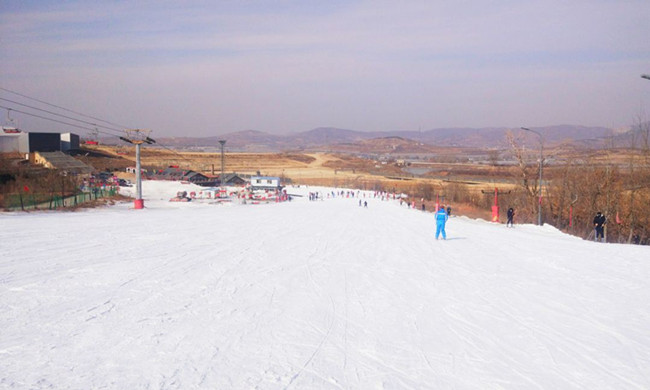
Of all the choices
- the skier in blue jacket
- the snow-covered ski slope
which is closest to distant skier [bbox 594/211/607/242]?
the snow-covered ski slope

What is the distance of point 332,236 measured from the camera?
23.9 m

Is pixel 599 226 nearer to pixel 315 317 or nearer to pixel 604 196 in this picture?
pixel 604 196

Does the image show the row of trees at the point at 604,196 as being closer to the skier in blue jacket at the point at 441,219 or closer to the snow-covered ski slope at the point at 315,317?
the skier in blue jacket at the point at 441,219

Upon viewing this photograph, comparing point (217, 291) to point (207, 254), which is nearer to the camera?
point (217, 291)

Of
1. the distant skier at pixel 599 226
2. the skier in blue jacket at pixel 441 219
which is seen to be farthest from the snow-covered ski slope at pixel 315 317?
the distant skier at pixel 599 226

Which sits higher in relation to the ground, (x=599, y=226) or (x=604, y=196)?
(x=604, y=196)

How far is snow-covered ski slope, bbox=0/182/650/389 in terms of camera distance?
736 centimetres

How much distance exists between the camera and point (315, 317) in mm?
10133

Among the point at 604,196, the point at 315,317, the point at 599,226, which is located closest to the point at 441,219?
the point at 599,226

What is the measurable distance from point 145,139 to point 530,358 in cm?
4259

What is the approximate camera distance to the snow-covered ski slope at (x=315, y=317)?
7359 mm

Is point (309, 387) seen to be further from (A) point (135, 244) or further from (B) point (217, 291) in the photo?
(A) point (135, 244)

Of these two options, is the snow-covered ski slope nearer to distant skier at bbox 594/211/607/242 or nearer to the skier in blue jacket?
the skier in blue jacket

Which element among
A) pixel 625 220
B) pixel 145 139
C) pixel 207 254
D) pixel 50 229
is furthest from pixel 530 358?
pixel 145 139
